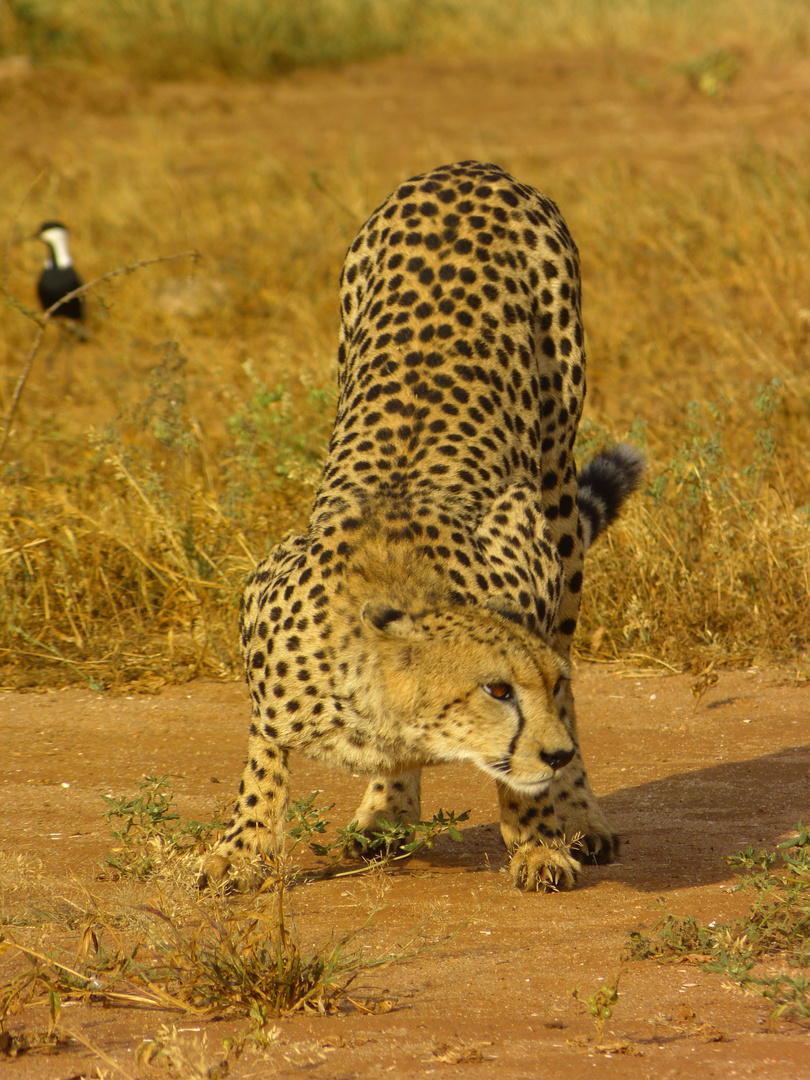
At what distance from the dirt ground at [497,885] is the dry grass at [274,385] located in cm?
30

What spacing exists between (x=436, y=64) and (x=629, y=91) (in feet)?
9.63

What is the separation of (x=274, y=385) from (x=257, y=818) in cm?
410

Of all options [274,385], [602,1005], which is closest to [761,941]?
[602,1005]

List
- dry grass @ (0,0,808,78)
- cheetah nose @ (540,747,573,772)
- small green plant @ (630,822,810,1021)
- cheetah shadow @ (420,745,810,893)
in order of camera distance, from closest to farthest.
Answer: small green plant @ (630,822,810,1021)
cheetah nose @ (540,747,573,772)
cheetah shadow @ (420,745,810,893)
dry grass @ (0,0,808,78)

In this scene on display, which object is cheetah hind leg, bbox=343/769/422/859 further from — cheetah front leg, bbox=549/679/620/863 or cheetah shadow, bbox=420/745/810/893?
cheetah front leg, bbox=549/679/620/863

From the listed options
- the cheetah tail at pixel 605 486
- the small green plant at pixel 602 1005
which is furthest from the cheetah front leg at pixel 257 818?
the cheetah tail at pixel 605 486

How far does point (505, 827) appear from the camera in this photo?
10.5ft

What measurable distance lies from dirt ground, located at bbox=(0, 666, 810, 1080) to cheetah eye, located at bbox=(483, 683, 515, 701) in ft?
1.64

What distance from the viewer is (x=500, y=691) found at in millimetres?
2666

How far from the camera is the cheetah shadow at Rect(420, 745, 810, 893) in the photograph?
10.7 feet

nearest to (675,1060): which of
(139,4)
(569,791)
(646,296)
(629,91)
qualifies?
(569,791)

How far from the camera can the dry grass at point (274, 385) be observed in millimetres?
4797

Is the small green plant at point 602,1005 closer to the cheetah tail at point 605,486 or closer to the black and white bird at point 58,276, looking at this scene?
the cheetah tail at point 605,486

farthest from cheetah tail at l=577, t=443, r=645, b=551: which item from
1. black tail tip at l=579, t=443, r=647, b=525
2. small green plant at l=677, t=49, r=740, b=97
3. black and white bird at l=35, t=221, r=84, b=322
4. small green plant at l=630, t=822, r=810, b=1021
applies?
small green plant at l=677, t=49, r=740, b=97
